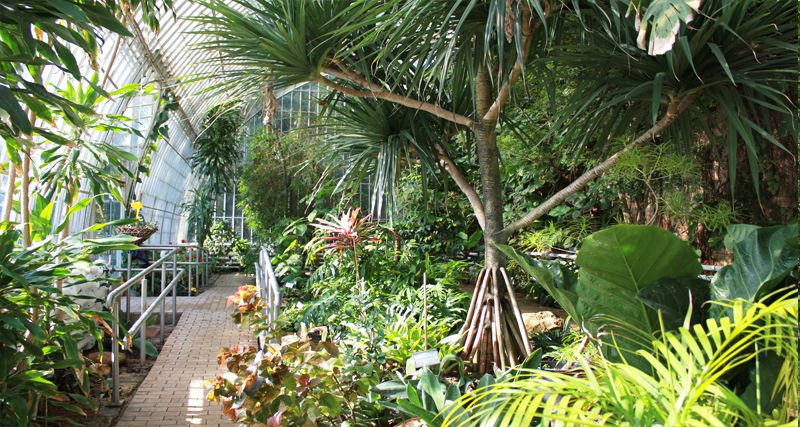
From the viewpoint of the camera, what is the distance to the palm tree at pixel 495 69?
81.0 inches

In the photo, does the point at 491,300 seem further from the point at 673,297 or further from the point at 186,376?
the point at 186,376

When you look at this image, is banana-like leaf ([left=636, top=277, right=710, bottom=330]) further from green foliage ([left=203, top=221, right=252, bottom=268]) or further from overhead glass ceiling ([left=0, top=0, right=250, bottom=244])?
green foliage ([left=203, top=221, right=252, bottom=268])

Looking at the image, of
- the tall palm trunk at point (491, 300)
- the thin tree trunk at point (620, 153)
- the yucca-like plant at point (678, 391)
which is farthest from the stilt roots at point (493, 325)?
the yucca-like plant at point (678, 391)

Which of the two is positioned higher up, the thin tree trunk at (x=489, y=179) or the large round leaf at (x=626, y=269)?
the thin tree trunk at (x=489, y=179)

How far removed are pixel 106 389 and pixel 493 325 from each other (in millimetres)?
2074

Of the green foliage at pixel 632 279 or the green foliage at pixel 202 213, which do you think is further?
the green foliage at pixel 202 213

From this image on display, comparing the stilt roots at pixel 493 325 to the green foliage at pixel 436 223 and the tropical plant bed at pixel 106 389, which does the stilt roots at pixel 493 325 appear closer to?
the tropical plant bed at pixel 106 389

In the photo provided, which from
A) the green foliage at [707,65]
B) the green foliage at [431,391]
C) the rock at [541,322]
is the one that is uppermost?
the green foliage at [707,65]

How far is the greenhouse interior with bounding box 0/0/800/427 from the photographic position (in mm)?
1364

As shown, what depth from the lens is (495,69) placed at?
2900 millimetres

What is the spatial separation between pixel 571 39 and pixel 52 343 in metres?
2.80

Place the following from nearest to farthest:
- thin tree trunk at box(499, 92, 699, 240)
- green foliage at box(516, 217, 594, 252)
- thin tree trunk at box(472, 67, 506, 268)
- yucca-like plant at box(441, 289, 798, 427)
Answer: yucca-like plant at box(441, 289, 798, 427) < thin tree trunk at box(499, 92, 699, 240) < thin tree trunk at box(472, 67, 506, 268) < green foliage at box(516, 217, 594, 252)

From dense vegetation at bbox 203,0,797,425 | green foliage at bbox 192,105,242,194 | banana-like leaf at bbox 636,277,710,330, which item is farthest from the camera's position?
green foliage at bbox 192,105,242,194

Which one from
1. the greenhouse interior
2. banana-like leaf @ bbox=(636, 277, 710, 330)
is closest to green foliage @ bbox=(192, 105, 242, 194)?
the greenhouse interior
